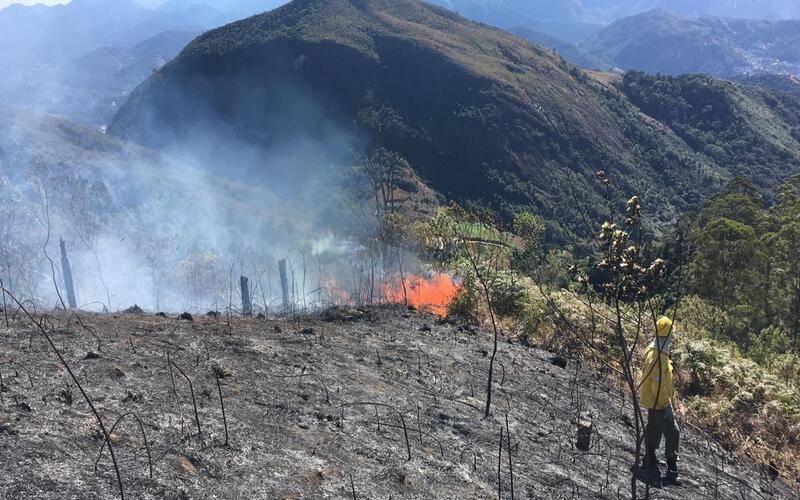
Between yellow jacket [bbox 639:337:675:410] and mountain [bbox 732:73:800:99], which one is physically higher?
mountain [bbox 732:73:800:99]

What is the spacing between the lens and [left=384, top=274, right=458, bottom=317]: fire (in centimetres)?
909

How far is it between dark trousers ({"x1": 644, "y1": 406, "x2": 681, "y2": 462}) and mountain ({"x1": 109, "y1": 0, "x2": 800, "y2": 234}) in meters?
49.4

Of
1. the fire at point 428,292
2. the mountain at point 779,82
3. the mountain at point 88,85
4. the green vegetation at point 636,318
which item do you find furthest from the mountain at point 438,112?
the mountain at point 779,82

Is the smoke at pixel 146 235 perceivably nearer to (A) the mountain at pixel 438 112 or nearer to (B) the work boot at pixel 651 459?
(B) the work boot at pixel 651 459

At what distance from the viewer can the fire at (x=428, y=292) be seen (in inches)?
358

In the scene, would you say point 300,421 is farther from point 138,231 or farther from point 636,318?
point 138,231

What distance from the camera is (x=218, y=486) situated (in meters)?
3.15

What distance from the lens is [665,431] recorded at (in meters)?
4.63

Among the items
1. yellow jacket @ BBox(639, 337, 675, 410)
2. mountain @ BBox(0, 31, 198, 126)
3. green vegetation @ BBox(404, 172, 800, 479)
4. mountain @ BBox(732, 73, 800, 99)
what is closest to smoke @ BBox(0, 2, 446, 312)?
green vegetation @ BBox(404, 172, 800, 479)

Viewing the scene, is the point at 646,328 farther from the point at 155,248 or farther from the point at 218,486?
the point at 155,248

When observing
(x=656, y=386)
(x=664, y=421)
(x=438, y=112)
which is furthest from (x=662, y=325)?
(x=438, y=112)

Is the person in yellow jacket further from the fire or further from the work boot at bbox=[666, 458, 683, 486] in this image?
the fire

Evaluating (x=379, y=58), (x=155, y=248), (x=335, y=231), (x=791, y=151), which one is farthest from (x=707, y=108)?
(x=155, y=248)

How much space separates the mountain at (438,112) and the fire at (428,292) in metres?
43.4
